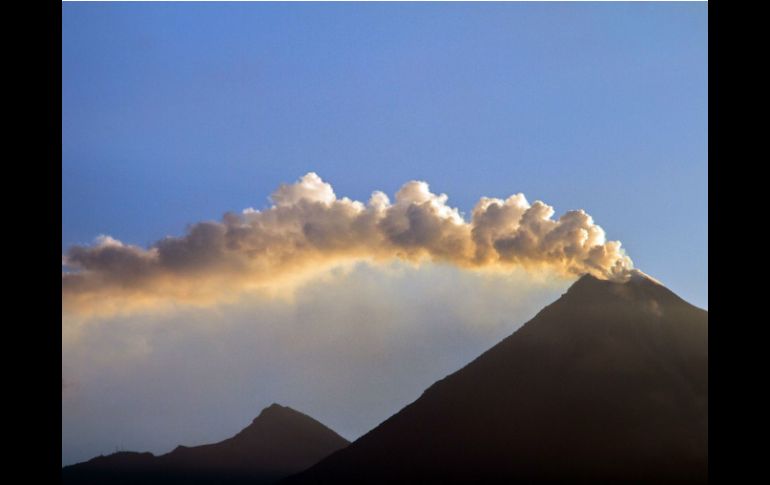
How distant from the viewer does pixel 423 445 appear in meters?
63.6

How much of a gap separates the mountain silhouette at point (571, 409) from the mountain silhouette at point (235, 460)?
96.8 ft

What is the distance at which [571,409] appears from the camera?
2552 inches

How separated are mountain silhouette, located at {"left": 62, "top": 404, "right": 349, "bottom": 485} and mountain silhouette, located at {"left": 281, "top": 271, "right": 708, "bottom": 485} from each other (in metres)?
29.5

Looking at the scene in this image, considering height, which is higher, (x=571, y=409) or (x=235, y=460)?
(x=235, y=460)

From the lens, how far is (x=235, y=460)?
3885 inches

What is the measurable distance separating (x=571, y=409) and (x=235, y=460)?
163ft

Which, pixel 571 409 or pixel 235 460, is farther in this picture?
pixel 235 460

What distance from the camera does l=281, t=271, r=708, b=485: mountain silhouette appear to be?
59062 mm

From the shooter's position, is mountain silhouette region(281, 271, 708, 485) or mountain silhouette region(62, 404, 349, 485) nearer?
mountain silhouette region(281, 271, 708, 485)

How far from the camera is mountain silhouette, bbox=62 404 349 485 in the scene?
305ft
